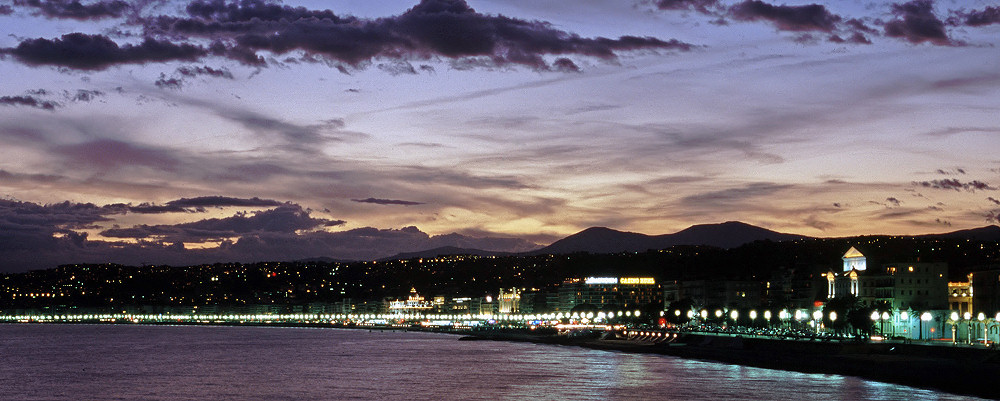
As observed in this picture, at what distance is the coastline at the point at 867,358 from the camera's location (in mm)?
63722

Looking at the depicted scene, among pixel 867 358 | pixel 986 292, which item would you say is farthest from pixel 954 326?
pixel 867 358

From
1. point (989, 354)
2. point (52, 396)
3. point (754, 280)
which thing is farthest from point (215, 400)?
point (754, 280)

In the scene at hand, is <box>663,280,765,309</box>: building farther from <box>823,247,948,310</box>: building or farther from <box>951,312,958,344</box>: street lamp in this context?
<box>951,312,958,344</box>: street lamp

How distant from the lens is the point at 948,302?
367 feet

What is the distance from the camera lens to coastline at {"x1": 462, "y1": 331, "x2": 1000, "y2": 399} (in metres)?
63.7

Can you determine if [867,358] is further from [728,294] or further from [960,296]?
[728,294]

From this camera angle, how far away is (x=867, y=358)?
3100 inches

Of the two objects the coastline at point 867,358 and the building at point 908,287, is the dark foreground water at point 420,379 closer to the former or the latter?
the coastline at point 867,358

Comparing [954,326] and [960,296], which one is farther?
[960,296]

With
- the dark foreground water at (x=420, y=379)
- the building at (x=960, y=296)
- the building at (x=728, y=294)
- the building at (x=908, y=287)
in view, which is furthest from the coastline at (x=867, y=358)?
the building at (x=728, y=294)

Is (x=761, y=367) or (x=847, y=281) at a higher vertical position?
(x=847, y=281)

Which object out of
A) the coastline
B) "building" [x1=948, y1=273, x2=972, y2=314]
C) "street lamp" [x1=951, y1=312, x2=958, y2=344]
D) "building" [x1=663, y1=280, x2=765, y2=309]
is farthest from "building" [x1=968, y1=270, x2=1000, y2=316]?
"building" [x1=663, y1=280, x2=765, y2=309]

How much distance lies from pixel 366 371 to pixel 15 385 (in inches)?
1003

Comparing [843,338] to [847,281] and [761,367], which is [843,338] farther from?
[847,281]
